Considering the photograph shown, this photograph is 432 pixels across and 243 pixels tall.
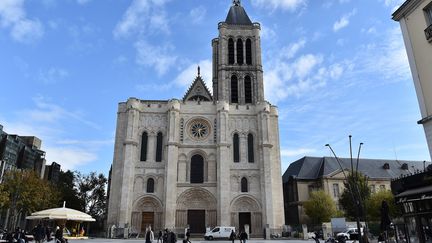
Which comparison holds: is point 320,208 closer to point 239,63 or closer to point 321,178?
point 321,178

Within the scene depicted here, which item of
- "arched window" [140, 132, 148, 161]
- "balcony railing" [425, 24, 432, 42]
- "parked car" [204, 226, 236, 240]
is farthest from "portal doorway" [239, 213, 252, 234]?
"balcony railing" [425, 24, 432, 42]

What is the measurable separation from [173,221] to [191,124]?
10887 mm

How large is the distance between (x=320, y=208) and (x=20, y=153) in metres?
37.0

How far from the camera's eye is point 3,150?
37062 mm

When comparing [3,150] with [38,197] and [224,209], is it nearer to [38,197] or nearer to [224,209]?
[38,197]

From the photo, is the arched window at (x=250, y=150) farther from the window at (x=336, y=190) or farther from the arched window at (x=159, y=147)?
the window at (x=336, y=190)

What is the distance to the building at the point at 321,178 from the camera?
46.4m

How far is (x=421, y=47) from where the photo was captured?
11945 millimetres

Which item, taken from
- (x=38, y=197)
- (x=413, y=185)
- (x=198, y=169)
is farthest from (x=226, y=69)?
(x=413, y=185)

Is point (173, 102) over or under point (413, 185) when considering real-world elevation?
over

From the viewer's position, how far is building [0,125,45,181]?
3725 centimetres

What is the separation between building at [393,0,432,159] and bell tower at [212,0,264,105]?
91.5 ft

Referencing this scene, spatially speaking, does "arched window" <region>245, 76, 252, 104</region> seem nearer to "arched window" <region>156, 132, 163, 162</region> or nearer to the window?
"arched window" <region>156, 132, 163, 162</region>

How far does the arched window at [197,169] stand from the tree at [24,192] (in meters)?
15.0
